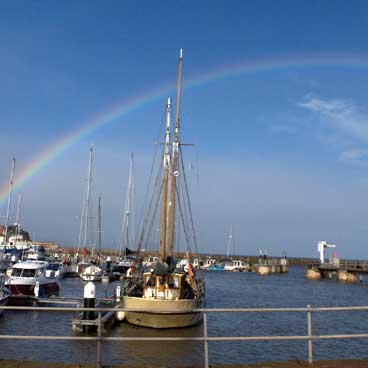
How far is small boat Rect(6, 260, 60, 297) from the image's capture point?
124ft

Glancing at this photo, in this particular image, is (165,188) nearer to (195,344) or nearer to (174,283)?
(174,283)

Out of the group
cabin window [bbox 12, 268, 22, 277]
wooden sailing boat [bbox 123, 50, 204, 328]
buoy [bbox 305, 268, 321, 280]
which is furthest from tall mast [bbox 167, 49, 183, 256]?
buoy [bbox 305, 268, 321, 280]

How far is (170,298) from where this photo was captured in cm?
2695

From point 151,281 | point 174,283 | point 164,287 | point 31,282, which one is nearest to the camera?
point 164,287

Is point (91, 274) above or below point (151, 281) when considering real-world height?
below

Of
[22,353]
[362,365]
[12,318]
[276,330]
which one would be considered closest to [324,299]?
[276,330]

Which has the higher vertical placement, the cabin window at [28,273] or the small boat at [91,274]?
the cabin window at [28,273]

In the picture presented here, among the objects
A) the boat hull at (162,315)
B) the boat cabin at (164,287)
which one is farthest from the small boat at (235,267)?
the boat hull at (162,315)

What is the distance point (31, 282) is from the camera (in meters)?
38.8

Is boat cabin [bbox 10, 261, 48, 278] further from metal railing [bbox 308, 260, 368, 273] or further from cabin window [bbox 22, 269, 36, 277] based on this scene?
metal railing [bbox 308, 260, 368, 273]

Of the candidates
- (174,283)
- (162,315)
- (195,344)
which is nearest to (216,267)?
(174,283)

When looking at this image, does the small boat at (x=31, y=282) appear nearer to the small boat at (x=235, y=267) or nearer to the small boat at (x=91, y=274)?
the small boat at (x=91, y=274)

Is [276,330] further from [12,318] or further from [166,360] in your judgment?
[12,318]

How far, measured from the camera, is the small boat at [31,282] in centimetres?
3790
